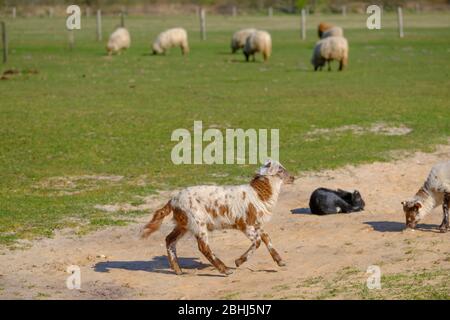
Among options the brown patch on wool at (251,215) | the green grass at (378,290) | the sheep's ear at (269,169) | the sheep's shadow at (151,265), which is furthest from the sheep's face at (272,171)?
→ the green grass at (378,290)


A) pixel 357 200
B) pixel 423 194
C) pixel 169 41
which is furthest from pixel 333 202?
pixel 169 41

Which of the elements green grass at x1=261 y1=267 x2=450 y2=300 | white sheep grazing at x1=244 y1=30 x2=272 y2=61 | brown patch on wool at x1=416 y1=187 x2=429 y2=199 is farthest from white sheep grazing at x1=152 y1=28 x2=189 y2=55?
green grass at x1=261 y1=267 x2=450 y2=300

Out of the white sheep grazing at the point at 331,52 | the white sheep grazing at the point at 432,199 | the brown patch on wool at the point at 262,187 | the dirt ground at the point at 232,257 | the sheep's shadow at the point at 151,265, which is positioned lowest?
the sheep's shadow at the point at 151,265

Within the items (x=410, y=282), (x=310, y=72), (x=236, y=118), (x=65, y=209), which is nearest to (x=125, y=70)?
(x=310, y=72)

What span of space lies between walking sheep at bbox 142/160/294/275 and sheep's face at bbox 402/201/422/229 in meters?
2.35

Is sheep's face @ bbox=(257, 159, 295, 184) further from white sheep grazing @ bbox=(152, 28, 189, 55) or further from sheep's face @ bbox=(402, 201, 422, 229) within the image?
white sheep grazing @ bbox=(152, 28, 189, 55)

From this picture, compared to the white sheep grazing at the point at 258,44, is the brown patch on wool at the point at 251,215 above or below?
below

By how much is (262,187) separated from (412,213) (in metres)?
2.58

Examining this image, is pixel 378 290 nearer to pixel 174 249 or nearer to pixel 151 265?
pixel 174 249

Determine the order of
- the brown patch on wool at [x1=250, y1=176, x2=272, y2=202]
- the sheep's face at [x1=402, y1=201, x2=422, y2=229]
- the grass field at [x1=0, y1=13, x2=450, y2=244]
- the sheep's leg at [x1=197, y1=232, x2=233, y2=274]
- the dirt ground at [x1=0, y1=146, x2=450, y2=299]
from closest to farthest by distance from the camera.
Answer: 1. the dirt ground at [x1=0, y1=146, x2=450, y2=299]
2. the sheep's leg at [x1=197, y1=232, x2=233, y2=274]
3. the brown patch on wool at [x1=250, y1=176, x2=272, y2=202]
4. the sheep's face at [x1=402, y1=201, x2=422, y2=229]
5. the grass field at [x1=0, y1=13, x2=450, y2=244]

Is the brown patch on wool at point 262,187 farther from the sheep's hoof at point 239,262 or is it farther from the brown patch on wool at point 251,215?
the sheep's hoof at point 239,262

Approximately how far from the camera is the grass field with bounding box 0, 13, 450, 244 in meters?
18.7

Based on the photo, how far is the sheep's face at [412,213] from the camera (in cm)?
1441

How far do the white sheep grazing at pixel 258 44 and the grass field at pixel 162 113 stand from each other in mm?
1126
